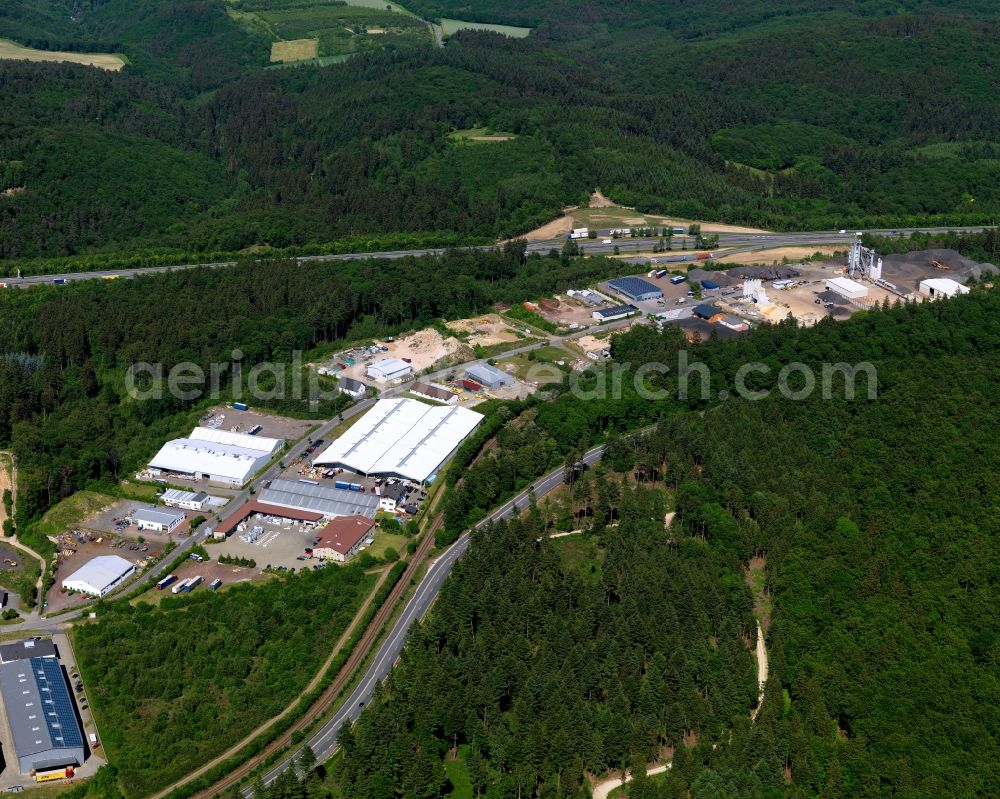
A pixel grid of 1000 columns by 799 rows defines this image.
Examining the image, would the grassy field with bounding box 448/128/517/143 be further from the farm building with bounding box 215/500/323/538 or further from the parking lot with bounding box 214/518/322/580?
the parking lot with bounding box 214/518/322/580

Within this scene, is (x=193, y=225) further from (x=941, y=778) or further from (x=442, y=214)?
(x=941, y=778)

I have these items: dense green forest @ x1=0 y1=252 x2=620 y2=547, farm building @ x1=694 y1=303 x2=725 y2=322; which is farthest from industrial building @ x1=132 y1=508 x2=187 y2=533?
farm building @ x1=694 y1=303 x2=725 y2=322

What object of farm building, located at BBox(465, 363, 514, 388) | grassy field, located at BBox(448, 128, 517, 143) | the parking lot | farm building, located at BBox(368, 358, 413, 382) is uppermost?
grassy field, located at BBox(448, 128, 517, 143)

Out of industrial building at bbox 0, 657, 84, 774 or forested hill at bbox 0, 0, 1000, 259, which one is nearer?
industrial building at bbox 0, 657, 84, 774

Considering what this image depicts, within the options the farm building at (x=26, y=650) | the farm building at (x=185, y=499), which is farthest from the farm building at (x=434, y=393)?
the farm building at (x=26, y=650)

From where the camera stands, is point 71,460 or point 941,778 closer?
point 941,778

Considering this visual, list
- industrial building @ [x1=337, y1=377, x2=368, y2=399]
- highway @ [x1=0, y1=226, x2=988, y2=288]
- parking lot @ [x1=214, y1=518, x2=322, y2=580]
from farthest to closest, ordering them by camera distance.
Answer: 1. highway @ [x1=0, y1=226, x2=988, y2=288]
2. industrial building @ [x1=337, y1=377, x2=368, y2=399]
3. parking lot @ [x1=214, y1=518, x2=322, y2=580]

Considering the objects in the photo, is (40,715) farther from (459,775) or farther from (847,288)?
(847,288)

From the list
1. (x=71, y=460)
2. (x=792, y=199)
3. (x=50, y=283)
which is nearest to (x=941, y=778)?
(x=71, y=460)
